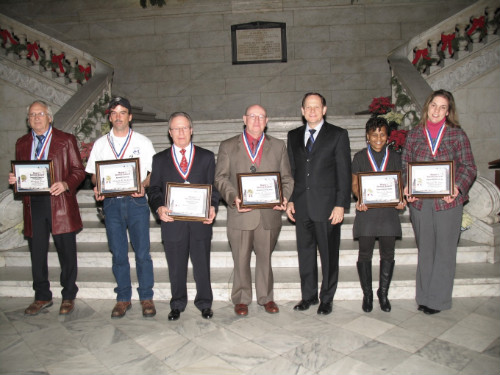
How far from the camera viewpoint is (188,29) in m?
11.2

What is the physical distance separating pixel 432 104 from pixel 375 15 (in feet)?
27.3

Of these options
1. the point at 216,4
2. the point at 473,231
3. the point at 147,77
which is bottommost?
the point at 473,231

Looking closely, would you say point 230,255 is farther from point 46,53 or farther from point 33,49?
point 33,49

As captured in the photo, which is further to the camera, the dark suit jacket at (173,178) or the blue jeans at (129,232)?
the blue jeans at (129,232)

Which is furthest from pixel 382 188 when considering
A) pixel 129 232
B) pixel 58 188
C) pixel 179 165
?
pixel 58 188

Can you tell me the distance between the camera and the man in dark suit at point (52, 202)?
13.1ft

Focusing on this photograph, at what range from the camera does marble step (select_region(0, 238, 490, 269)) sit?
4.76 meters

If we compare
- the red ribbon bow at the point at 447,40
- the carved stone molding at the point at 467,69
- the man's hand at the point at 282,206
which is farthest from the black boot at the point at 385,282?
the red ribbon bow at the point at 447,40

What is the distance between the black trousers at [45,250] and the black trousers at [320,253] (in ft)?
7.93

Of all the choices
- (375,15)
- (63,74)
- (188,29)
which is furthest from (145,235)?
(375,15)

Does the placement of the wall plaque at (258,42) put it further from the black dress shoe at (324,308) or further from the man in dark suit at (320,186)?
the black dress shoe at (324,308)

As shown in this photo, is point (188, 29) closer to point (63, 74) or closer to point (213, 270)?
point (63, 74)

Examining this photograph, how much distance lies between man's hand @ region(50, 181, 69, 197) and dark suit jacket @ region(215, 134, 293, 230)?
5.10 ft

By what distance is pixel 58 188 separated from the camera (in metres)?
3.88
